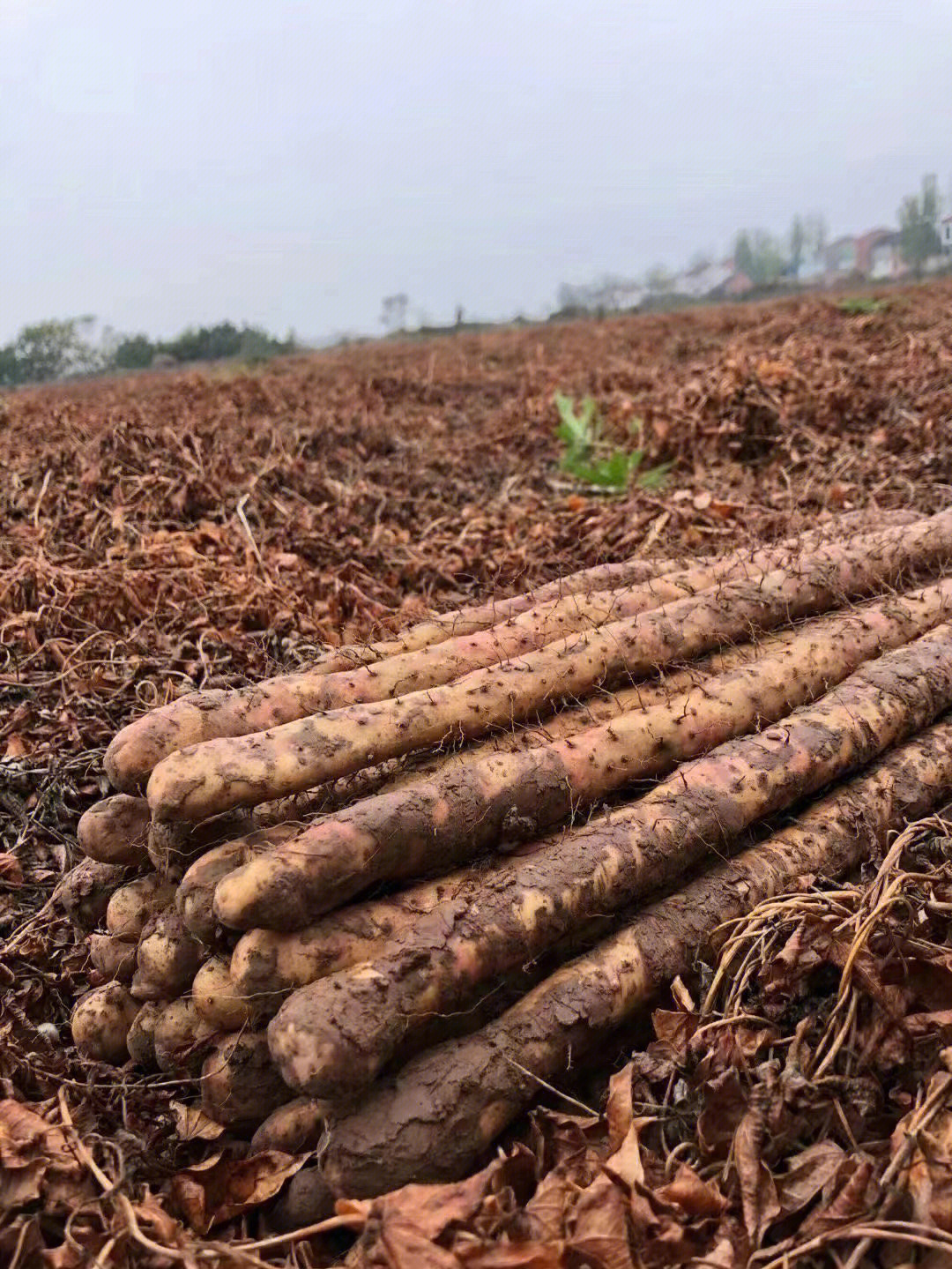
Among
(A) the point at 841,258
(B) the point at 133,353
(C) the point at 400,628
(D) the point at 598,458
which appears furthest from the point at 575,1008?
(A) the point at 841,258

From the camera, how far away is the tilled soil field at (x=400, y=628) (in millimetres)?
1608

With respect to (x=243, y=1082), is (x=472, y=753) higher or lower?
higher

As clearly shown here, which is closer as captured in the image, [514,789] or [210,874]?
[210,874]

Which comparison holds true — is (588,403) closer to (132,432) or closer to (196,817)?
(132,432)

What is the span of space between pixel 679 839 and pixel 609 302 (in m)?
27.9

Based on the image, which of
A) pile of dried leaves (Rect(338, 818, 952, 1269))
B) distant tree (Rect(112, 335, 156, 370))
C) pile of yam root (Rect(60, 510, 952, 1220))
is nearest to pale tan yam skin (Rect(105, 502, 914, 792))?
pile of yam root (Rect(60, 510, 952, 1220))

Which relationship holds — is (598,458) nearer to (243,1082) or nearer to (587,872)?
(587,872)

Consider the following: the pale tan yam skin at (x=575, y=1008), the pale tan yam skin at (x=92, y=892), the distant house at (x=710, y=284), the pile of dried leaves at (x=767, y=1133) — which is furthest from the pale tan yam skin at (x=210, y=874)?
the distant house at (x=710, y=284)

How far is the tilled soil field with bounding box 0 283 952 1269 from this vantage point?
1.61m

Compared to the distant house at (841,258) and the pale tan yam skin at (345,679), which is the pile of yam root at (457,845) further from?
the distant house at (841,258)

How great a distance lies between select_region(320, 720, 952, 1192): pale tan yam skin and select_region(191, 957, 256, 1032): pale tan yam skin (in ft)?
1.02

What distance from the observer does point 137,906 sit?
2.24m

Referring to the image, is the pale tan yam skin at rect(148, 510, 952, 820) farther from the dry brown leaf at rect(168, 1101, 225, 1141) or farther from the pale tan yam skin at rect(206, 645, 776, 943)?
the dry brown leaf at rect(168, 1101, 225, 1141)

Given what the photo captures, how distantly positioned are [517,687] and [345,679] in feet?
1.58
